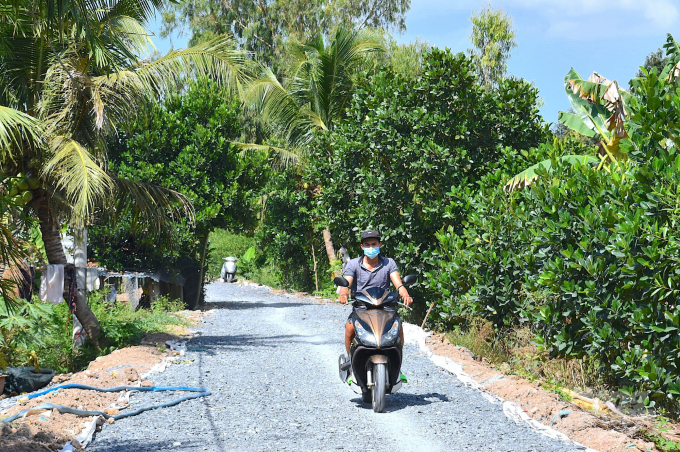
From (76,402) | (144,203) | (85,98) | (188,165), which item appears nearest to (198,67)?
(85,98)

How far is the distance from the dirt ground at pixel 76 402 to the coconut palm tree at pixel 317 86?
13.4 m

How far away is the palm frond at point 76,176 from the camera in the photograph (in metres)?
9.63

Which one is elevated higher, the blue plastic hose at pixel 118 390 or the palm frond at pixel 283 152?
the palm frond at pixel 283 152

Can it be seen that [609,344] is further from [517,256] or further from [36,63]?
[36,63]

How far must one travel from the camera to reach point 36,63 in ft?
34.5

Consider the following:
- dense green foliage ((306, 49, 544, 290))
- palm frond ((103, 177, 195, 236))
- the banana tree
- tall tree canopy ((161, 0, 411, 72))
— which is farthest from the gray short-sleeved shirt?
tall tree canopy ((161, 0, 411, 72))

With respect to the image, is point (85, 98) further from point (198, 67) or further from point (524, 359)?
point (524, 359)

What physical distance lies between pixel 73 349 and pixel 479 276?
6.96m

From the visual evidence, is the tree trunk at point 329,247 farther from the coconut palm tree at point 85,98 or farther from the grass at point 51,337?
the coconut palm tree at point 85,98

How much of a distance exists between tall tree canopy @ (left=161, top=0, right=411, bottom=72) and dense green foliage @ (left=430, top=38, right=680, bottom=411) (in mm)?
26633

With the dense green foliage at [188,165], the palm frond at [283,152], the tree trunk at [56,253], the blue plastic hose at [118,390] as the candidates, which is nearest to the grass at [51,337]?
the tree trunk at [56,253]

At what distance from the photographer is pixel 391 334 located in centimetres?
675

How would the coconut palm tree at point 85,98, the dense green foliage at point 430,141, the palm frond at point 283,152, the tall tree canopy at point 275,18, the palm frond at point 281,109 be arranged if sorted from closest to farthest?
the coconut palm tree at point 85,98
the dense green foliage at point 430,141
the palm frond at point 281,109
the palm frond at point 283,152
the tall tree canopy at point 275,18

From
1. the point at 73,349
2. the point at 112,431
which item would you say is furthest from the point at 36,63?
the point at 112,431
